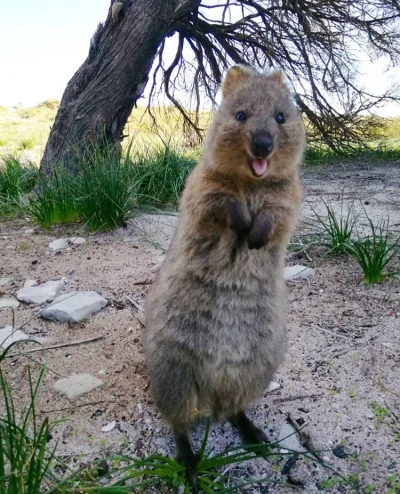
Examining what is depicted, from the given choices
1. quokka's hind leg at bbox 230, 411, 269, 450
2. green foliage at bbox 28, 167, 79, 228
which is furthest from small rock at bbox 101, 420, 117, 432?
green foliage at bbox 28, 167, 79, 228

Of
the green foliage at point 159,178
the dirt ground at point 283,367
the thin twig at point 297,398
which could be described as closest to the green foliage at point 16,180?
the green foliage at point 159,178

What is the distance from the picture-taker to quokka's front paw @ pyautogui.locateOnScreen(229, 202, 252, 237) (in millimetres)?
2121

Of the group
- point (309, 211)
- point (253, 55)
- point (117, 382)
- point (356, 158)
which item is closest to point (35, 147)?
point (253, 55)

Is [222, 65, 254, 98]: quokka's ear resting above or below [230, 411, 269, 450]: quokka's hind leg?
above

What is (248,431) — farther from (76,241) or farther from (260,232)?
(76,241)

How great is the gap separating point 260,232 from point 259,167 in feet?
0.89

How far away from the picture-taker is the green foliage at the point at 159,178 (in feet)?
19.1

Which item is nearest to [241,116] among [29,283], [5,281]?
[29,283]

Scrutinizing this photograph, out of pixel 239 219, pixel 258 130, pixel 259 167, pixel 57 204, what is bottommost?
pixel 57 204

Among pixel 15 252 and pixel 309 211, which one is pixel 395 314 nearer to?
pixel 309 211

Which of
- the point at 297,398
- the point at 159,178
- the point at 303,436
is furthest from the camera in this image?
the point at 159,178

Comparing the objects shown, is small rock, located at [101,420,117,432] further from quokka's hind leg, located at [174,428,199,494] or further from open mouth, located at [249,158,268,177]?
open mouth, located at [249,158,268,177]

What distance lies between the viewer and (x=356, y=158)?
9.42 metres

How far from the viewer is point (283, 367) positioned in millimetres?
2842
